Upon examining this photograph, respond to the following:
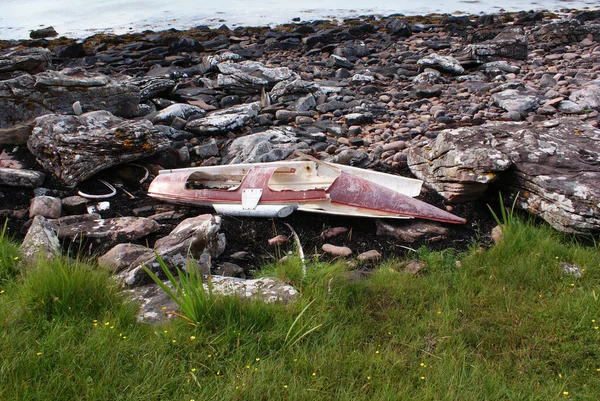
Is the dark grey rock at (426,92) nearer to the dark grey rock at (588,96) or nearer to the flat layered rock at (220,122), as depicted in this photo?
the dark grey rock at (588,96)

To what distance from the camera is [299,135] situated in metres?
7.85

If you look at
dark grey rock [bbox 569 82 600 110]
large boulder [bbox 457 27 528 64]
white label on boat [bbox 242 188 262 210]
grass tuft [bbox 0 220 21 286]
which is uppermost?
large boulder [bbox 457 27 528 64]

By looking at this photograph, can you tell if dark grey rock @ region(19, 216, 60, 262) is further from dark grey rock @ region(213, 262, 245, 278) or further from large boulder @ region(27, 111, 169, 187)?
large boulder @ region(27, 111, 169, 187)

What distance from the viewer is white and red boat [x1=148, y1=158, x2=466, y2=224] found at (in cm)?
514

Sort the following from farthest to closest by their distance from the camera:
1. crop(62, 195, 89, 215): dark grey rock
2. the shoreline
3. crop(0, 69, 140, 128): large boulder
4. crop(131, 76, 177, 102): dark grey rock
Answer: the shoreline → crop(131, 76, 177, 102): dark grey rock → crop(0, 69, 140, 128): large boulder → crop(62, 195, 89, 215): dark grey rock

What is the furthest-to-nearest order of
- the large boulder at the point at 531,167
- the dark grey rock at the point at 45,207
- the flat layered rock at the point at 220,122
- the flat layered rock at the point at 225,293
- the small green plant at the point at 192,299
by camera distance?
1. the flat layered rock at the point at 220,122
2. the dark grey rock at the point at 45,207
3. the large boulder at the point at 531,167
4. the flat layered rock at the point at 225,293
5. the small green plant at the point at 192,299

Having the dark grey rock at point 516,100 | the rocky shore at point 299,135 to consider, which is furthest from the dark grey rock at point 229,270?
the dark grey rock at point 516,100

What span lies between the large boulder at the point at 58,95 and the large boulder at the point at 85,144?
3.86 ft

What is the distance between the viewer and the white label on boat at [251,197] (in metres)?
5.29

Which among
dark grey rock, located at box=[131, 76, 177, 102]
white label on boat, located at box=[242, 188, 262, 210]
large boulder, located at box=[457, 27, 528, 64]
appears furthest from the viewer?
large boulder, located at box=[457, 27, 528, 64]

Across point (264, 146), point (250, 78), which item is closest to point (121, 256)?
point (264, 146)

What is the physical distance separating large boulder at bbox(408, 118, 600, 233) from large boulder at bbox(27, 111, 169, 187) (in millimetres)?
3216

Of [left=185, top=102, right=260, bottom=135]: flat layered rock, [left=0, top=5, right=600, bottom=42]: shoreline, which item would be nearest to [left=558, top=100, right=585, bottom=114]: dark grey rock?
[left=185, top=102, right=260, bottom=135]: flat layered rock

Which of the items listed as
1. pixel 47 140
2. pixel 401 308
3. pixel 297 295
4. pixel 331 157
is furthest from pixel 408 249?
pixel 47 140
